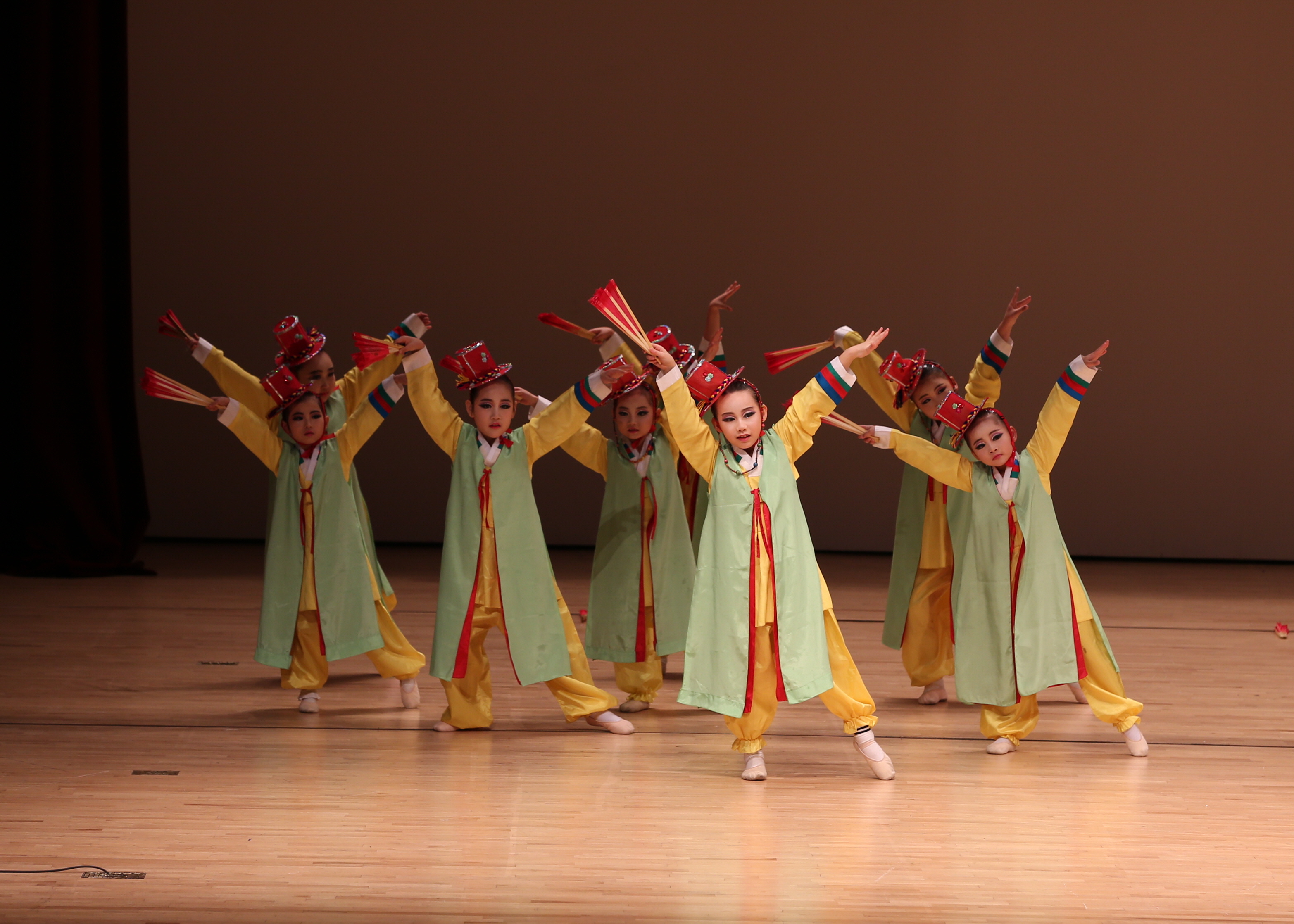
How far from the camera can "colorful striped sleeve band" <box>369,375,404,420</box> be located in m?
4.02

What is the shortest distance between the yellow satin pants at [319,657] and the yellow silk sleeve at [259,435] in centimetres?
54

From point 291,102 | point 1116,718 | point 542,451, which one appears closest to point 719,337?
point 542,451

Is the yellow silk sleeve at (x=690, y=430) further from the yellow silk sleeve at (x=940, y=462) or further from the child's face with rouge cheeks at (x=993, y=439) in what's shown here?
→ the child's face with rouge cheeks at (x=993, y=439)

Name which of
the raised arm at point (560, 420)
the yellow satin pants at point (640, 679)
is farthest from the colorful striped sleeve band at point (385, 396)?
A: the yellow satin pants at point (640, 679)

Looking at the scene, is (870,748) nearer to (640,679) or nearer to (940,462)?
(940,462)

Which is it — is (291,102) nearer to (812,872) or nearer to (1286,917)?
(812,872)

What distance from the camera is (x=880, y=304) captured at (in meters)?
7.50

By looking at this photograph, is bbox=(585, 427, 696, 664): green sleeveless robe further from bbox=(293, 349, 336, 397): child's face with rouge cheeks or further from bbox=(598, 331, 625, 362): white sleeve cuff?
bbox=(293, 349, 336, 397): child's face with rouge cheeks

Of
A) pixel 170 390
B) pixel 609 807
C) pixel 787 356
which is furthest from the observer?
pixel 170 390

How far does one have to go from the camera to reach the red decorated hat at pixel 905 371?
4164mm

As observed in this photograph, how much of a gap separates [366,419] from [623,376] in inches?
39.1

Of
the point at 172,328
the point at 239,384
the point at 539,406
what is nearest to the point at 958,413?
the point at 539,406

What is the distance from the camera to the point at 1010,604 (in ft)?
12.0

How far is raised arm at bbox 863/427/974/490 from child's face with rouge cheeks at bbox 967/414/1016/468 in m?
0.08
